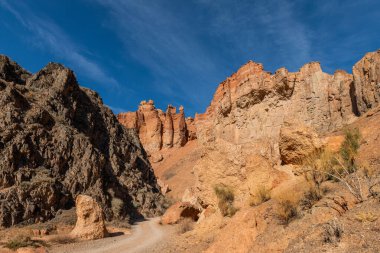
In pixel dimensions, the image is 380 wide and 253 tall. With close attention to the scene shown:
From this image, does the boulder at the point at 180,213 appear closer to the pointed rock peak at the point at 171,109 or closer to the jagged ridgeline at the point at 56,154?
the jagged ridgeline at the point at 56,154

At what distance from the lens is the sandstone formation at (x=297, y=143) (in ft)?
34.1

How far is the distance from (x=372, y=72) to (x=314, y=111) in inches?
266

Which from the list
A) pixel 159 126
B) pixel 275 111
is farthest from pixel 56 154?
pixel 159 126

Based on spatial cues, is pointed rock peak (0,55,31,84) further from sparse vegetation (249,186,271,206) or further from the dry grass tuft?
sparse vegetation (249,186,271,206)

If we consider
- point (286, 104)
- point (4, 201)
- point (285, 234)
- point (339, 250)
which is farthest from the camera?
point (286, 104)

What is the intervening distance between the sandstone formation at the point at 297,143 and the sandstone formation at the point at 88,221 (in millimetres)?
12701

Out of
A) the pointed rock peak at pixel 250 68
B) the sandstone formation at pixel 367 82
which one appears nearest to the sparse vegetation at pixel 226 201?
the sandstone formation at pixel 367 82

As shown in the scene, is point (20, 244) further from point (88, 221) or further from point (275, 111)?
point (275, 111)

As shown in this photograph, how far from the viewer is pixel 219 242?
8367 mm

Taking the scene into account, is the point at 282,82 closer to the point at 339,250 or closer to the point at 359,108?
the point at 359,108

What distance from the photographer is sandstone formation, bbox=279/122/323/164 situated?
1040cm

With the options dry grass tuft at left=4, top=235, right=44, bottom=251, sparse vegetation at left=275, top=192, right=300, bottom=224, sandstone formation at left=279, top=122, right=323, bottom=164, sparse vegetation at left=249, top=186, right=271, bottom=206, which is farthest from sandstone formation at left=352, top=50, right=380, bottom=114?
dry grass tuft at left=4, top=235, right=44, bottom=251

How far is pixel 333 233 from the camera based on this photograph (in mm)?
5277

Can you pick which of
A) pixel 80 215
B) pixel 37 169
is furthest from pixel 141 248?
pixel 37 169
